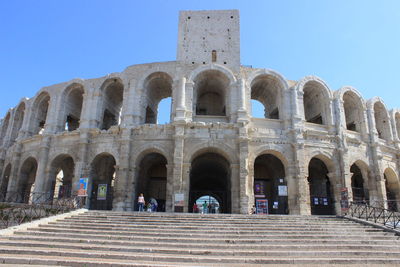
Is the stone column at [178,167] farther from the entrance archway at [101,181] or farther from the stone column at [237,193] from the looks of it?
the entrance archway at [101,181]

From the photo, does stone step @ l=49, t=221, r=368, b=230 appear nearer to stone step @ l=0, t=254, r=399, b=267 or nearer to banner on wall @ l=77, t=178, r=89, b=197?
stone step @ l=0, t=254, r=399, b=267

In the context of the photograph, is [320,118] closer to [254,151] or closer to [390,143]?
[390,143]

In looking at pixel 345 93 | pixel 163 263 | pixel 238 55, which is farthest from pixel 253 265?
pixel 345 93

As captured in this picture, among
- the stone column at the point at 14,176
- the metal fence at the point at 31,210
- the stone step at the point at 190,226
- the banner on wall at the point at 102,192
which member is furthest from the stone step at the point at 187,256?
the stone column at the point at 14,176

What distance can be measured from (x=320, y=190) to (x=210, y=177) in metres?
9.29

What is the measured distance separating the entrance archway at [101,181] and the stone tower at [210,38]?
9.16 m

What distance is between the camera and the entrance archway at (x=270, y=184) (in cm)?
1822

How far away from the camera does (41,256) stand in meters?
7.85

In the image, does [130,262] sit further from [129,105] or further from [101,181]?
[101,181]

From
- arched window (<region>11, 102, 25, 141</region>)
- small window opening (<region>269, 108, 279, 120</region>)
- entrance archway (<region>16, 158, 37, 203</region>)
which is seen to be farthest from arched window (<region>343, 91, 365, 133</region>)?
arched window (<region>11, 102, 25, 141</region>)

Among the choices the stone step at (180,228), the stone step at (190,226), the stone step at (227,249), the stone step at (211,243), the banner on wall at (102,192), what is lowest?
the stone step at (227,249)

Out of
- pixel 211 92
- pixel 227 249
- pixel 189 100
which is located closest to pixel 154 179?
pixel 189 100

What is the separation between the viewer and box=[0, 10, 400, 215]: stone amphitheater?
17.7 metres

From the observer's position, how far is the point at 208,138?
58.5 feet
